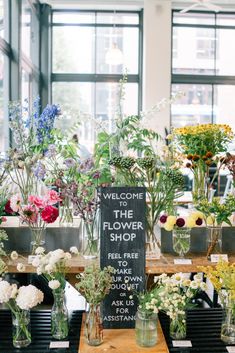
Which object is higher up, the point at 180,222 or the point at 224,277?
the point at 180,222

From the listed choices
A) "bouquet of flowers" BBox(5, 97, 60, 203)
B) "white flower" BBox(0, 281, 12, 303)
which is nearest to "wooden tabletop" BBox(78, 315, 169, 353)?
"white flower" BBox(0, 281, 12, 303)

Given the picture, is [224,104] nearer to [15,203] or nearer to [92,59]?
[92,59]

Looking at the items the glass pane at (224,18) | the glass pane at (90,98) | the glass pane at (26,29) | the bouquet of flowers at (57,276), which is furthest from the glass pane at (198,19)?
the bouquet of flowers at (57,276)

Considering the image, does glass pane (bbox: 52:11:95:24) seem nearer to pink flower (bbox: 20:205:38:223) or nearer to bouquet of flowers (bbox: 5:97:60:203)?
bouquet of flowers (bbox: 5:97:60:203)

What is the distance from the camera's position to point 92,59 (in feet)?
28.6

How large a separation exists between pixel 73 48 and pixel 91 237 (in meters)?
7.13

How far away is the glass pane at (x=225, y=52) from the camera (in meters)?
8.80

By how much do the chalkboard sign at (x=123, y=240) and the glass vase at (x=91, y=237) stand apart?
1.04 feet

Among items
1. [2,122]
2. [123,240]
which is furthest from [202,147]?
[2,122]

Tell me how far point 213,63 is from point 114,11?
7.07 ft

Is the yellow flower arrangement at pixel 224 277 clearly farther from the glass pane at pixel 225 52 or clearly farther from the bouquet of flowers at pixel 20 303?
the glass pane at pixel 225 52

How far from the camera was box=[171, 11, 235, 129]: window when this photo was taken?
28.7ft

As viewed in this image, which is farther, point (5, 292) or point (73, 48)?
point (73, 48)

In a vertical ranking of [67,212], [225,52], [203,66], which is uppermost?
[225,52]
